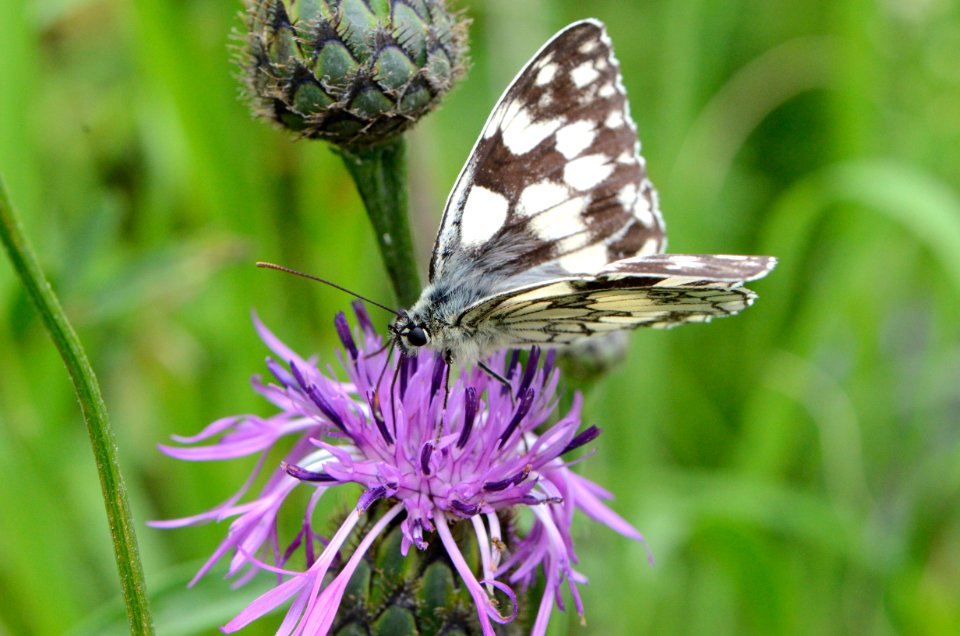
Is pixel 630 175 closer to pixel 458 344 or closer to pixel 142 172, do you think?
pixel 458 344

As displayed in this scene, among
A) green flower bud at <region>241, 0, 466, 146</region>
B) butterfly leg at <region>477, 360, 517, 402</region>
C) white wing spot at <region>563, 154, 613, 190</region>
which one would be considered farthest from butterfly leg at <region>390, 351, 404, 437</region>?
white wing spot at <region>563, 154, 613, 190</region>

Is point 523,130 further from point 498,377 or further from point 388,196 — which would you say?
point 498,377

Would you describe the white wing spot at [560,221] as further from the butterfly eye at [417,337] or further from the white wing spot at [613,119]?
the butterfly eye at [417,337]

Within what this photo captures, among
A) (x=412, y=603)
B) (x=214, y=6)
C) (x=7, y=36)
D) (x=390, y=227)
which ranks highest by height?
(x=214, y=6)

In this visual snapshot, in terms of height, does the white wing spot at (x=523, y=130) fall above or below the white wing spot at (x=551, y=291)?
above

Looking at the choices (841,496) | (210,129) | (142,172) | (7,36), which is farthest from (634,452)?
(7,36)

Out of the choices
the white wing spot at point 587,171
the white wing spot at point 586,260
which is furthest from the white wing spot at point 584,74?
the white wing spot at point 586,260
